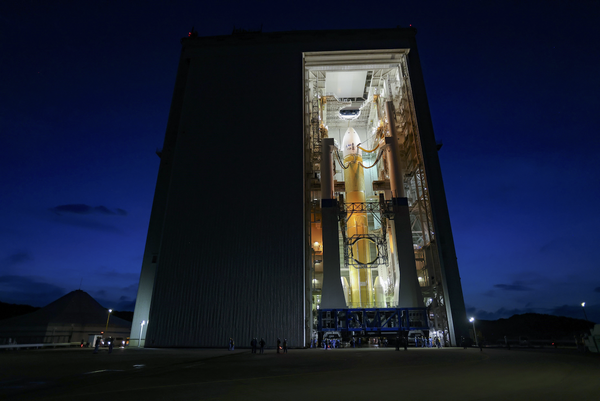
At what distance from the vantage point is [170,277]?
23.5 m

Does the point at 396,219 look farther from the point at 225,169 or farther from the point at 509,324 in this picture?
the point at 509,324

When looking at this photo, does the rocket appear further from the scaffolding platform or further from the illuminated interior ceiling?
the illuminated interior ceiling

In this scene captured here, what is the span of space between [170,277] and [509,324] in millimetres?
106528

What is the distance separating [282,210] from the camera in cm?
2475

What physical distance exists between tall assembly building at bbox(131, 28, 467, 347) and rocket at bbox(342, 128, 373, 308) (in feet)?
0.39

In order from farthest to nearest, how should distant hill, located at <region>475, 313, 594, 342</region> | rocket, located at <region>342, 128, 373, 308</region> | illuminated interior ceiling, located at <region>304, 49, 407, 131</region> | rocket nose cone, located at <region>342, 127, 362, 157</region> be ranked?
distant hill, located at <region>475, 313, 594, 342</region> < rocket nose cone, located at <region>342, 127, 362, 157</region> < illuminated interior ceiling, located at <region>304, 49, 407, 131</region> < rocket, located at <region>342, 128, 373, 308</region>

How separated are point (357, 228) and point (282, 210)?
30.9 feet

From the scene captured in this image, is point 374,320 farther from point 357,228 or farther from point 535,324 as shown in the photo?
point 535,324

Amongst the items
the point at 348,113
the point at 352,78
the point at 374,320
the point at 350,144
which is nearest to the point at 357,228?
the point at 374,320

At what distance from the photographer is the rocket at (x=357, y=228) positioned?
1180 inches

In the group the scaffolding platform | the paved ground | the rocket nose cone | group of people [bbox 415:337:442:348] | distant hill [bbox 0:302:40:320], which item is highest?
the rocket nose cone

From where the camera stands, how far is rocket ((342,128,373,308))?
29973mm

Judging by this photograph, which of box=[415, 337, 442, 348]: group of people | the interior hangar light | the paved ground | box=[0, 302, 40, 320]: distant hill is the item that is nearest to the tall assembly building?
box=[415, 337, 442, 348]: group of people

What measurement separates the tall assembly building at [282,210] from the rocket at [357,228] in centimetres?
12
